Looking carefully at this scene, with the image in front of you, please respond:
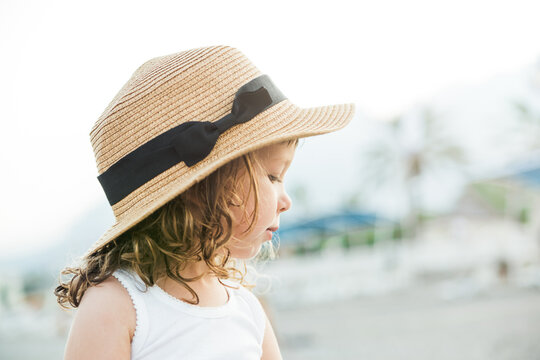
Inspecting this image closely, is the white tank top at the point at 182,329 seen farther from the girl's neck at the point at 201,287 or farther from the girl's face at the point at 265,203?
the girl's face at the point at 265,203

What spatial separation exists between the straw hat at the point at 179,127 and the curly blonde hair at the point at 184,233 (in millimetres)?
60

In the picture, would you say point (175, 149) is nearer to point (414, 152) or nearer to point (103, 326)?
point (103, 326)

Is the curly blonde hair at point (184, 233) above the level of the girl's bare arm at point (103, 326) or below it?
above

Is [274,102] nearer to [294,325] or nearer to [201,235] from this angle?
[201,235]

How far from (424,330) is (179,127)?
24.0 ft

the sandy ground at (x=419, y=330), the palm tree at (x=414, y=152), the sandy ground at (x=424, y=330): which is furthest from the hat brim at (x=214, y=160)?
the palm tree at (x=414, y=152)

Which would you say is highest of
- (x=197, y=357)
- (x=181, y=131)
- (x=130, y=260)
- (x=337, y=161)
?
(x=181, y=131)

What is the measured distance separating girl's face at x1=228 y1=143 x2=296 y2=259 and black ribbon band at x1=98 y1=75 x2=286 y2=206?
0.11 m

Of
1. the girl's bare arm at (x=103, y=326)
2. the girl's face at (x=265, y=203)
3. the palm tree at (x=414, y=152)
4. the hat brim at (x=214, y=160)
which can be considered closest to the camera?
the girl's bare arm at (x=103, y=326)

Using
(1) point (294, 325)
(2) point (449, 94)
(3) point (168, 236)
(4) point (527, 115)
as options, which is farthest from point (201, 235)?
(2) point (449, 94)

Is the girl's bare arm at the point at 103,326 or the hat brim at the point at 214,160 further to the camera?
the hat brim at the point at 214,160

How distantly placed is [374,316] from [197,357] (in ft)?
30.7

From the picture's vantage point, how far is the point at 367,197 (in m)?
48.4

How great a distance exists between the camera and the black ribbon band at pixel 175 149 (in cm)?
118
